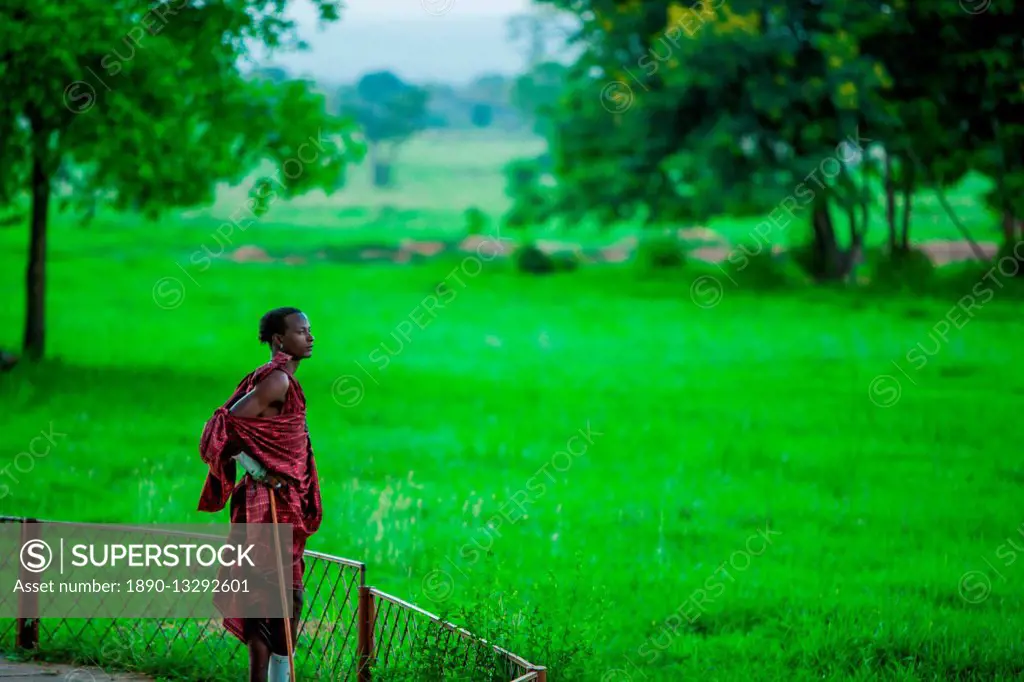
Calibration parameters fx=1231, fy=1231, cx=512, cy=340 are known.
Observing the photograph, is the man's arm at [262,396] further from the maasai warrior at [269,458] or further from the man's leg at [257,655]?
the man's leg at [257,655]

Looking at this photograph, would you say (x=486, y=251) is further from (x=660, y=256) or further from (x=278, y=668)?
(x=278, y=668)

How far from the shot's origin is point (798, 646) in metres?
9.05

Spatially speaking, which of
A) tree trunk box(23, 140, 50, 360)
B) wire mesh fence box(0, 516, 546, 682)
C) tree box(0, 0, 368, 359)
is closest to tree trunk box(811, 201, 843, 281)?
tree box(0, 0, 368, 359)

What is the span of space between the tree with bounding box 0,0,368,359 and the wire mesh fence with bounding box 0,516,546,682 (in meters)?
10.3

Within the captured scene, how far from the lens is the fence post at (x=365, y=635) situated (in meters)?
7.21

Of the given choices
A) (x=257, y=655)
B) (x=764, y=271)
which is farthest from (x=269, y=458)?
(x=764, y=271)

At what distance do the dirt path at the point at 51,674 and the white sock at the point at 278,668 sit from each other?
1.14 metres

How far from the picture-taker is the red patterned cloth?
6602mm

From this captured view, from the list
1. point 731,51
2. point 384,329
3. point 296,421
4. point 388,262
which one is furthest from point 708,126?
point 296,421

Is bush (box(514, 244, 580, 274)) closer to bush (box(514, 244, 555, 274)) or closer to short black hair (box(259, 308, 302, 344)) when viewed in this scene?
bush (box(514, 244, 555, 274))

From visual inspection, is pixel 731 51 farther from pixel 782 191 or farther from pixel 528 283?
pixel 528 283

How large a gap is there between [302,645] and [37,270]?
14.5 meters

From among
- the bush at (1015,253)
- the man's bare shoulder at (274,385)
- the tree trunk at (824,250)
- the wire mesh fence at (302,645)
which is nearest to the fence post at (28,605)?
the wire mesh fence at (302,645)

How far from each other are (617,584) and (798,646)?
78.2 inches
